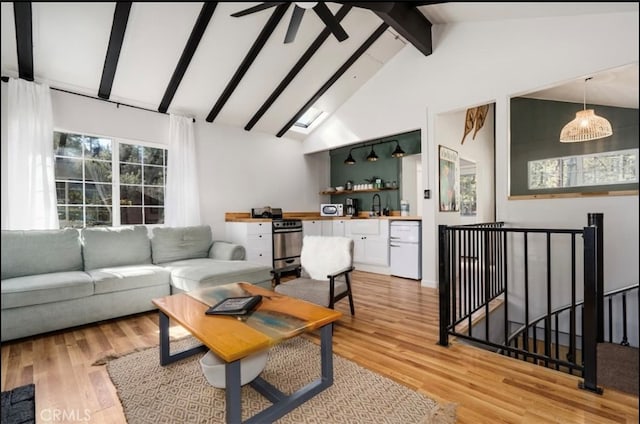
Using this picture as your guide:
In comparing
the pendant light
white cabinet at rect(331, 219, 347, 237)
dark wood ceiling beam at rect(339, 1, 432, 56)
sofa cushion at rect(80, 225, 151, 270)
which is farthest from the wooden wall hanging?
sofa cushion at rect(80, 225, 151, 270)

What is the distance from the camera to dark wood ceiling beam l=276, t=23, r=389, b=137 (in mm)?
3943

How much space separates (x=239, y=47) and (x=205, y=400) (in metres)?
3.48

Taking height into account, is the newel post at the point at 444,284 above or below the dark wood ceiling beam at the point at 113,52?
below

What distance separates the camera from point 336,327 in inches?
102

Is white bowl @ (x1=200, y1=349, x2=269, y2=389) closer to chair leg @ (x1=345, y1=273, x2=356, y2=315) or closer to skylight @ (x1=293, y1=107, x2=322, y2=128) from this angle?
chair leg @ (x1=345, y1=273, x2=356, y2=315)

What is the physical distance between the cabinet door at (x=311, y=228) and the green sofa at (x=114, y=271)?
1496mm

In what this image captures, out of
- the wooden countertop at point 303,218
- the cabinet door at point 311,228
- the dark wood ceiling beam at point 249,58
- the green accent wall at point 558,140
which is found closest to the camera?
the green accent wall at point 558,140

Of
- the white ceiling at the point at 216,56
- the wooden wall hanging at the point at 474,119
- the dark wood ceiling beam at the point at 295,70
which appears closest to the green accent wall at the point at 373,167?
the wooden wall hanging at the point at 474,119

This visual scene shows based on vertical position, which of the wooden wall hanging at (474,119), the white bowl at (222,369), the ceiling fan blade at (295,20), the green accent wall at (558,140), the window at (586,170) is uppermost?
the ceiling fan blade at (295,20)

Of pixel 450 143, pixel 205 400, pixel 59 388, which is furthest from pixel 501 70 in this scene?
pixel 59 388

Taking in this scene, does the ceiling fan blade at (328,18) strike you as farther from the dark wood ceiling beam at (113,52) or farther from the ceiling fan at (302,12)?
the dark wood ceiling beam at (113,52)

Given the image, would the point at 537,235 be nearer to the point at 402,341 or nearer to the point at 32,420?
Answer: the point at 402,341

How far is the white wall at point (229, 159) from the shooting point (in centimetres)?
354

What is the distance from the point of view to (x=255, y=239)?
433cm
